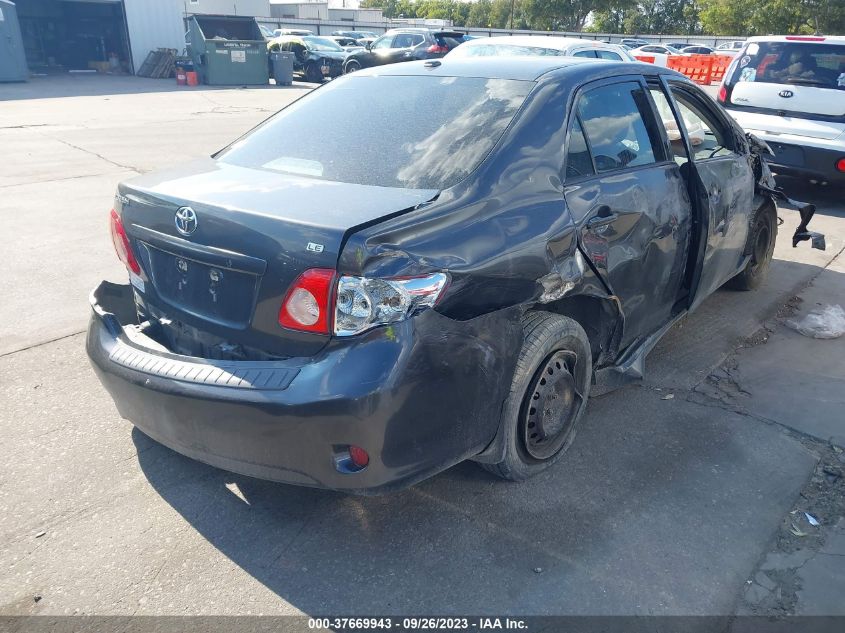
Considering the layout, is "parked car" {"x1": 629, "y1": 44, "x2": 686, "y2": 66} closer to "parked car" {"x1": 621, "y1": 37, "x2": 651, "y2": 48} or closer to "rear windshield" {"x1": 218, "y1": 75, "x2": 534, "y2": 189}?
"parked car" {"x1": 621, "y1": 37, "x2": 651, "y2": 48}

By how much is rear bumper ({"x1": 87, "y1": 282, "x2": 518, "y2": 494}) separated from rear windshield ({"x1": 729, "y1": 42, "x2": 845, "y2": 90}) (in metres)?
7.35

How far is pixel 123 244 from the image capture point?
9.78ft

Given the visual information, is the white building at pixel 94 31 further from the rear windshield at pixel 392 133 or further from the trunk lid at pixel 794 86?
the rear windshield at pixel 392 133

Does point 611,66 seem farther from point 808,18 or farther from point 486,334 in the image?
point 808,18

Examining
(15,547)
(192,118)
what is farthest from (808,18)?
(15,547)

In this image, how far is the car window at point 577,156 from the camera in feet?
10.1

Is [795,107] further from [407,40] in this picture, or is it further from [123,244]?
[407,40]

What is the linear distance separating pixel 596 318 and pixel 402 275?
146 centimetres

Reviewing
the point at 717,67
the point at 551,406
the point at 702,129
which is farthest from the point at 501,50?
the point at 717,67

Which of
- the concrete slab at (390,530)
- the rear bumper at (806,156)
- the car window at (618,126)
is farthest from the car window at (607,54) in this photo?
the concrete slab at (390,530)

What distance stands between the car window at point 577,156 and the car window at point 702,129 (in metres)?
1.19

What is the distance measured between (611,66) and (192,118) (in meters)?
13.6

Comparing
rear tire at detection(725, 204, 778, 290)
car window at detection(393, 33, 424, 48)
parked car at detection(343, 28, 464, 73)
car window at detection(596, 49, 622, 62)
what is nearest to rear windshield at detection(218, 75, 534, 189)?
rear tire at detection(725, 204, 778, 290)

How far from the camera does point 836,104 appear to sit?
7.77 m
